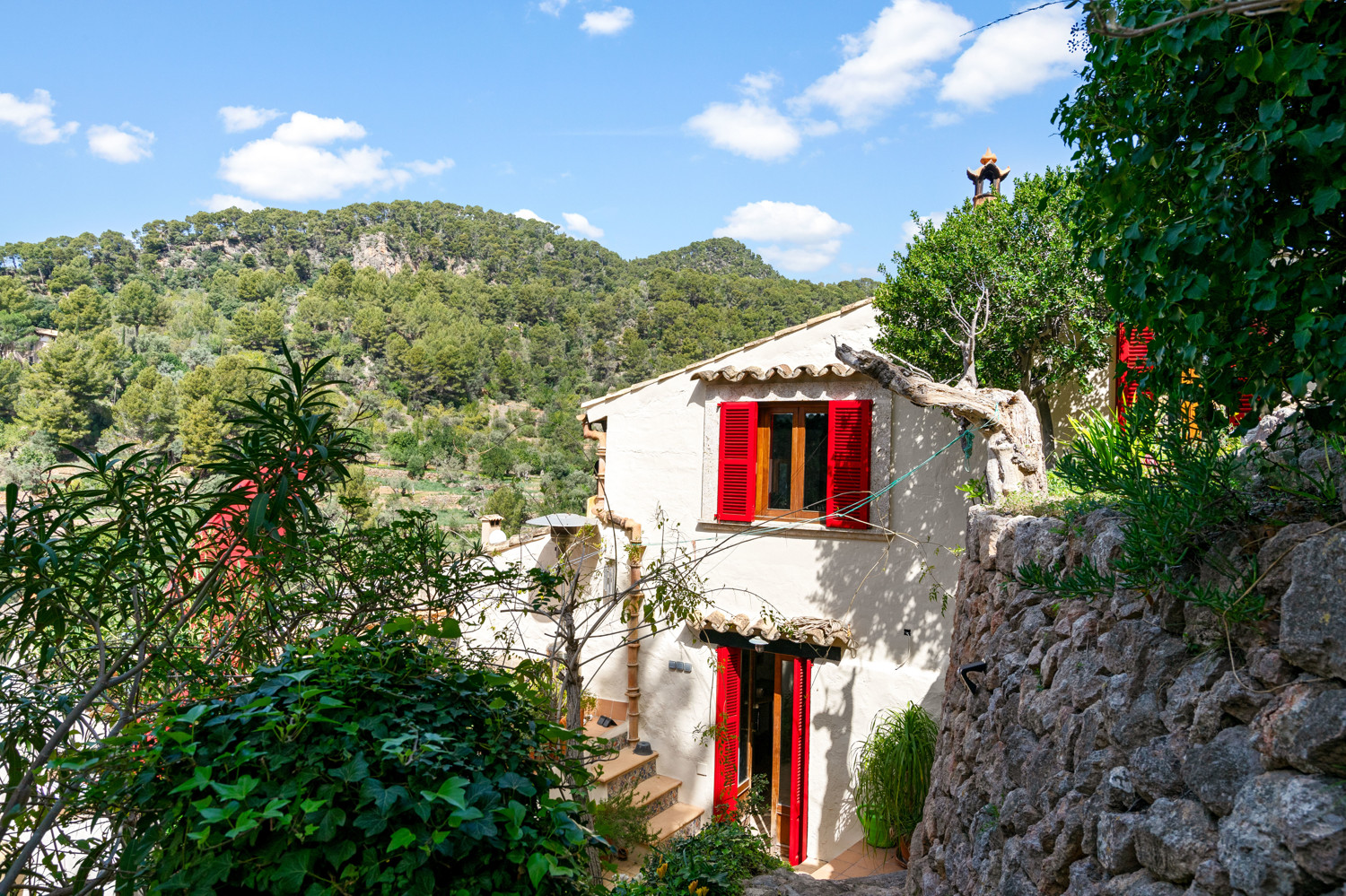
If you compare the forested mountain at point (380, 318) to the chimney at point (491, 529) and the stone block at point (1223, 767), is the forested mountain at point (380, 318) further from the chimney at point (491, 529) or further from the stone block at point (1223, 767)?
A: the stone block at point (1223, 767)

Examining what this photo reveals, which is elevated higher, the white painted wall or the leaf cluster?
the leaf cluster

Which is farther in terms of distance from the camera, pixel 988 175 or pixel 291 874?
pixel 988 175

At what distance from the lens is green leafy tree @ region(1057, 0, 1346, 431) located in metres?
1.59

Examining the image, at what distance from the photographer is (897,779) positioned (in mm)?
6961

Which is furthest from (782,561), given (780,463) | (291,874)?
(291,874)

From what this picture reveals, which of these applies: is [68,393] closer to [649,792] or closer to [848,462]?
[649,792]

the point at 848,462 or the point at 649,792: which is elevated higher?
the point at 848,462

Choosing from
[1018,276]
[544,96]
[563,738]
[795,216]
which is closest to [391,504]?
[544,96]

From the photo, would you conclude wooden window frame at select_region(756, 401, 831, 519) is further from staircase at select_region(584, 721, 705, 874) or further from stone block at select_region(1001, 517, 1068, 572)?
stone block at select_region(1001, 517, 1068, 572)

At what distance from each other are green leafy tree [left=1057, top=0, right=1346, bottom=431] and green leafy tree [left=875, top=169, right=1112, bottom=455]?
4.73m

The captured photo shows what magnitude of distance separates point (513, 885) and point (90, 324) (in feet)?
149

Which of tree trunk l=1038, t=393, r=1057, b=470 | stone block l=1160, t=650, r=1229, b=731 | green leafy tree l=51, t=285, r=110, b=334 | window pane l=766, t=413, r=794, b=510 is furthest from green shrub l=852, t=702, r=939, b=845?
green leafy tree l=51, t=285, r=110, b=334

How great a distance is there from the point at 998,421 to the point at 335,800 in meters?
5.67

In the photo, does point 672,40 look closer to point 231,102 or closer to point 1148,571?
point 1148,571
